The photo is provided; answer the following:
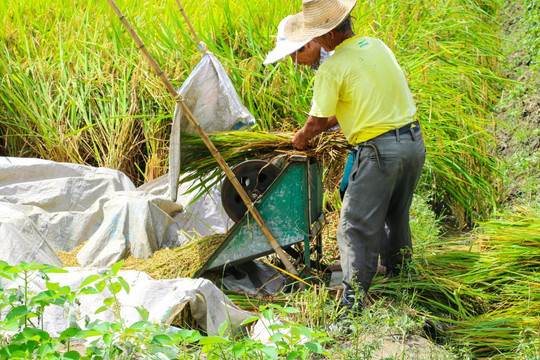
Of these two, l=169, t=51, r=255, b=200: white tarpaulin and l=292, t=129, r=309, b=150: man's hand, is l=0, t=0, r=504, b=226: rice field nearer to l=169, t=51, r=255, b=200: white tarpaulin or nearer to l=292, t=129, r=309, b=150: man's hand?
l=169, t=51, r=255, b=200: white tarpaulin

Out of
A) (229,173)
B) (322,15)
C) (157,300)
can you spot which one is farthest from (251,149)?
(157,300)

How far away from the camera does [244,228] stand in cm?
338

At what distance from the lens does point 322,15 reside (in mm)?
2973

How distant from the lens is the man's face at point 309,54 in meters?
3.13

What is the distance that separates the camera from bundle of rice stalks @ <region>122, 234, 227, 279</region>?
11.8 ft

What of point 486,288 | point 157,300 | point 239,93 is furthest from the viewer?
point 239,93

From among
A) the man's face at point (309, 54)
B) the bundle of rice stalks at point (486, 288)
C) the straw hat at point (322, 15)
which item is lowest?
the bundle of rice stalks at point (486, 288)

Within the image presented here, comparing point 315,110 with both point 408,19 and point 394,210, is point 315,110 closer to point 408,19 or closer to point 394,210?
point 394,210

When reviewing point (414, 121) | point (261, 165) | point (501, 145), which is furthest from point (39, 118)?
point (501, 145)

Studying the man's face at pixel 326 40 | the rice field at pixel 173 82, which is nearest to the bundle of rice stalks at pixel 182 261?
the rice field at pixel 173 82

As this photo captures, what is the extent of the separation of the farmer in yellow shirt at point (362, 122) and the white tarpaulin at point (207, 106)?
485 mm

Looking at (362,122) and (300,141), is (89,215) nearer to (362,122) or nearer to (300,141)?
(300,141)

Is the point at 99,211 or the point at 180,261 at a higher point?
the point at 99,211

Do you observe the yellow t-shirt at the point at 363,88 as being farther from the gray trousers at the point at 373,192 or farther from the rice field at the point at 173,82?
the rice field at the point at 173,82
